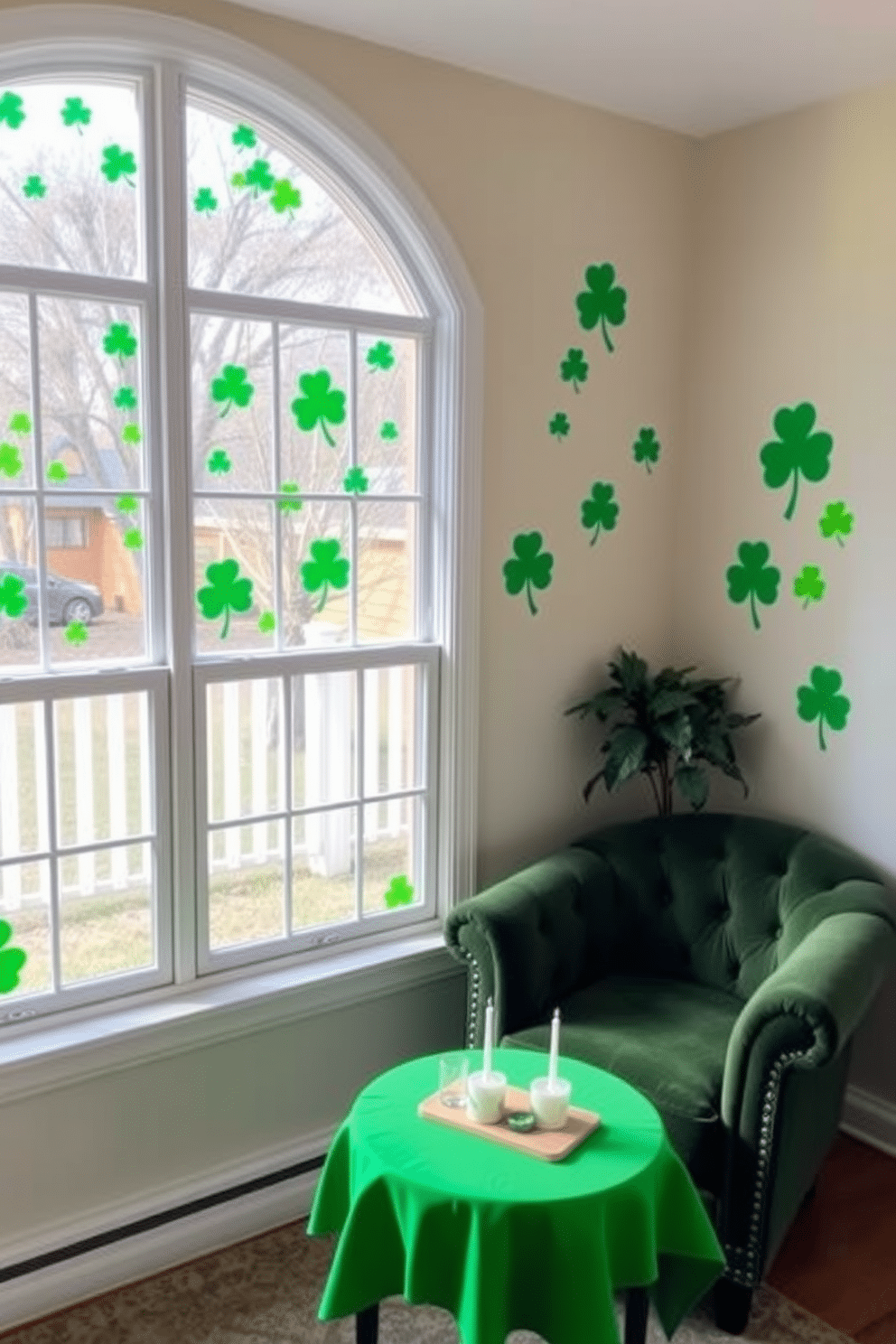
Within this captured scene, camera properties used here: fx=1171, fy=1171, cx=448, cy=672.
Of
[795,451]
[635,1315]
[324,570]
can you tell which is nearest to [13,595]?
[324,570]

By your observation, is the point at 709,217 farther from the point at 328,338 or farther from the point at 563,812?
the point at 563,812

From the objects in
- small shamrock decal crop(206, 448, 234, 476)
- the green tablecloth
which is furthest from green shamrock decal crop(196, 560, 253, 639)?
the green tablecloth

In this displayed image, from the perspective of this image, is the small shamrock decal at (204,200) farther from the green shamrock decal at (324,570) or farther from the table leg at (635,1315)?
the table leg at (635,1315)

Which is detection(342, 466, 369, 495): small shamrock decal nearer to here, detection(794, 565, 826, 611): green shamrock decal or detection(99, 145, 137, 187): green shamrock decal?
detection(99, 145, 137, 187): green shamrock decal

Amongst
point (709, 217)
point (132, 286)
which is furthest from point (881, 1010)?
point (132, 286)

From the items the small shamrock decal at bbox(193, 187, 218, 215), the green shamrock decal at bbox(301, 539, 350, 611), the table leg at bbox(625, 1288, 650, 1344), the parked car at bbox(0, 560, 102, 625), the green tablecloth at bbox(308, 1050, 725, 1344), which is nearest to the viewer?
the green tablecloth at bbox(308, 1050, 725, 1344)

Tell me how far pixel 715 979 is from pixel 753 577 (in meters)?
1.08

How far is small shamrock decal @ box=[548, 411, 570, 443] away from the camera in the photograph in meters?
3.00

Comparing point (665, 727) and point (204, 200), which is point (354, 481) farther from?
point (665, 727)

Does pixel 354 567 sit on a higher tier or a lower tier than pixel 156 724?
higher

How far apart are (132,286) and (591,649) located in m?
1.51

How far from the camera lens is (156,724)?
8.16ft

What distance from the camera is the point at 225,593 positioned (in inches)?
101

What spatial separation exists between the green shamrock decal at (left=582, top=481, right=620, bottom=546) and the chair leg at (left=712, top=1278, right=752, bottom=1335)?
178 cm
